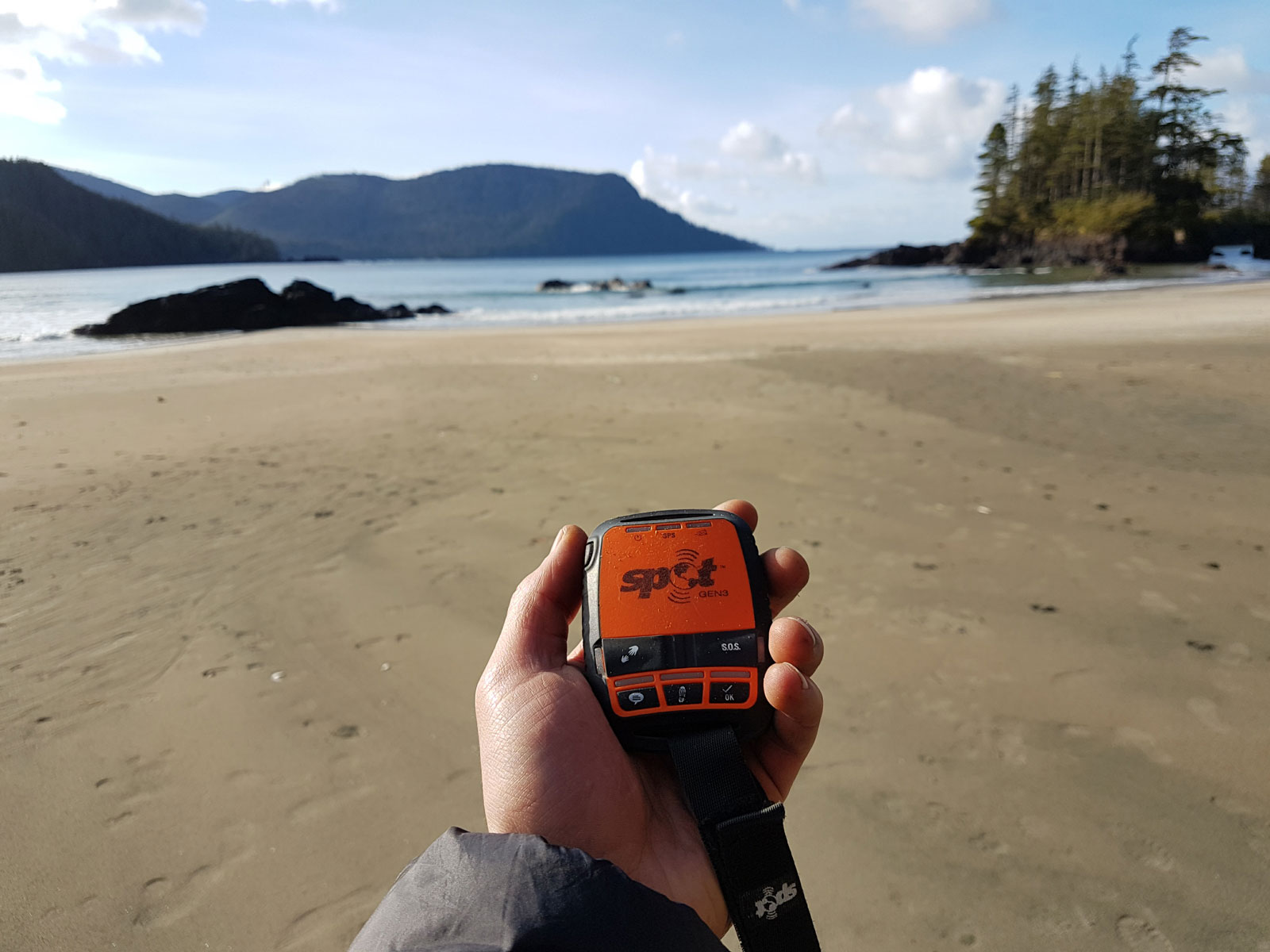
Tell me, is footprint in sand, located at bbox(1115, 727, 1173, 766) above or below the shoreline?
below

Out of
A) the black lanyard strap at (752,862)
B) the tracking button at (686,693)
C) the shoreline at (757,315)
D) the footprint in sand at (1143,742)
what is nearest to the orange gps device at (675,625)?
the tracking button at (686,693)

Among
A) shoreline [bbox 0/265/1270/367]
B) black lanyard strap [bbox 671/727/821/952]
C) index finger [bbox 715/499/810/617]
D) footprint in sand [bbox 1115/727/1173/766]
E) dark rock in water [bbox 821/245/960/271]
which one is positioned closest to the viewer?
black lanyard strap [bbox 671/727/821/952]

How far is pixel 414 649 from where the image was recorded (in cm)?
323

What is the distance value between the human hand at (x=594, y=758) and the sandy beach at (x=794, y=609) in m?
0.70

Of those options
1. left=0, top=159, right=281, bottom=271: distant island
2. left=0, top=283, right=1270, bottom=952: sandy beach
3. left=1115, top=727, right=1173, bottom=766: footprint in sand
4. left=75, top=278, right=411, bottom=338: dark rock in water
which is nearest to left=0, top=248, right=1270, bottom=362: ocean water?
left=75, top=278, right=411, bottom=338: dark rock in water

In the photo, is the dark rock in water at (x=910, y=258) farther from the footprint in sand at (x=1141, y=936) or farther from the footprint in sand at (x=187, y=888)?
the footprint in sand at (x=187, y=888)

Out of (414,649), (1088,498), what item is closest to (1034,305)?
(1088,498)

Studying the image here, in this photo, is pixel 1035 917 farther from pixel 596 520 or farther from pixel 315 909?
pixel 596 520

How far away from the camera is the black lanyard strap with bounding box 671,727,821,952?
1.11 metres

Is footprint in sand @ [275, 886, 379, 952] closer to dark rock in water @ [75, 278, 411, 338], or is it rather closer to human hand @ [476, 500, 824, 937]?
human hand @ [476, 500, 824, 937]

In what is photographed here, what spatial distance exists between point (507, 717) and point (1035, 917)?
4.91ft

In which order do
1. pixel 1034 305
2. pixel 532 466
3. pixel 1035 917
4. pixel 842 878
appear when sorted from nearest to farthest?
1. pixel 1035 917
2. pixel 842 878
3. pixel 532 466
4. pixel 1034 305

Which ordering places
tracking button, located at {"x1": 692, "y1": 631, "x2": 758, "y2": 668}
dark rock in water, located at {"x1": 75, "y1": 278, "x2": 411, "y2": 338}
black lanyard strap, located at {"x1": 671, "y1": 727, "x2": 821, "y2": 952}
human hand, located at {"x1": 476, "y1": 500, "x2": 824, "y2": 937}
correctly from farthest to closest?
dark rock in water, located at {"x1": 75, "y1": 278, "x2": 411, "y2": 338}, tracking button, located at {"x1": 692, "y1": 631, "x2": 758, "y2": 668}, human hand, located at {"x1": 476, "y1": 500, "x2": 824, "y2": 937}, black lanyard strap, located at {"x1": 671, "y1": 727, "x2": 821, "y2": 952}

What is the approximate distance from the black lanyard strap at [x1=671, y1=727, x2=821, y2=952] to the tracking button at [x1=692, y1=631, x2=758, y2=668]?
8.3 inches
